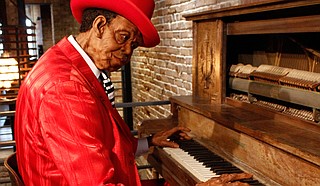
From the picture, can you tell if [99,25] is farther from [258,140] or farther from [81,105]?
[258,140]

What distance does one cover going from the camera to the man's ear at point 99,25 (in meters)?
1.47

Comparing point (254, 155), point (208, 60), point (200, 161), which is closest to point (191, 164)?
point (200, 161)

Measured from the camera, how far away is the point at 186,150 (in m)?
2.38

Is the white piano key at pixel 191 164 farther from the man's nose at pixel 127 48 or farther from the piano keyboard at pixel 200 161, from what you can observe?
the man's nose at pixel 127 48

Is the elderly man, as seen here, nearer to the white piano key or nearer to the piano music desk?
the white piano key

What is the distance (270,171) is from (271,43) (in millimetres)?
→ 989

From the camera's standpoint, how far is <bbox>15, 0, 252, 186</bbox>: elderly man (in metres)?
1.31

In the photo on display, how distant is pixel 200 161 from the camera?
7.18 ft

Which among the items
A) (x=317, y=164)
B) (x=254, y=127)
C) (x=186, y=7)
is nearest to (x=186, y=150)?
(x=254, y=127)

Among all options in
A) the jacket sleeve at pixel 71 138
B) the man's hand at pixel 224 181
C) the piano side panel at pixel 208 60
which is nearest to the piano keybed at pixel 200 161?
the man's hand at pixel 224 181

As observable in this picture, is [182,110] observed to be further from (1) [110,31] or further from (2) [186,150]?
(1) [110,31]

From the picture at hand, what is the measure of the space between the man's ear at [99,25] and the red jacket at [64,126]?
0.42 ft

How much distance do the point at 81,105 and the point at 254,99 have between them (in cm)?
138

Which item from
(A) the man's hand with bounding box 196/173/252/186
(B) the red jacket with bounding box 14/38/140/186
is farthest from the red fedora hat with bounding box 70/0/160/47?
(A) the man's hand with bounding box 196/173/252/186
